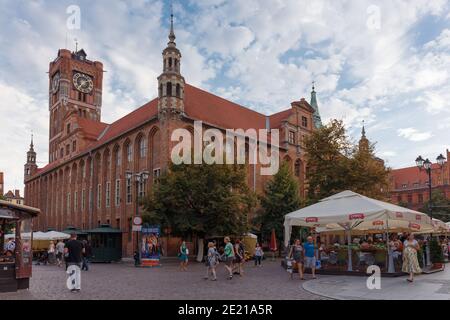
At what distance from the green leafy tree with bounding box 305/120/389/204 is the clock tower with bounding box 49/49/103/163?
147 feet

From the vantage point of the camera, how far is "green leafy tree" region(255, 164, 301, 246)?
4178cm

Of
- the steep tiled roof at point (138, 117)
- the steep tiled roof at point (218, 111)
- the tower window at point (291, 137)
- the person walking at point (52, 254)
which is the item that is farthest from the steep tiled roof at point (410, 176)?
the person walking at point (52, 254)

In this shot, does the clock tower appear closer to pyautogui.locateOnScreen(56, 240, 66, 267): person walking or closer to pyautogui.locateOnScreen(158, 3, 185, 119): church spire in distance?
pyautogui.locateOnScreen(158, 3, 185, 119): church spire in distance

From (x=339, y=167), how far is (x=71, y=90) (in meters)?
52.1

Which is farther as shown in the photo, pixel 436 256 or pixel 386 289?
pixel 436 256

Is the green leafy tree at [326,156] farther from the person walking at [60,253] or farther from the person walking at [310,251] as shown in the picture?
the person walking at [60,253]

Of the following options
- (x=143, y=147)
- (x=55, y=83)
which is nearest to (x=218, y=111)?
(x=143, y=147)

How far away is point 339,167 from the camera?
109ft

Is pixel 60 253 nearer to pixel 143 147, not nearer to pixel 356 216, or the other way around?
pixel 143 147

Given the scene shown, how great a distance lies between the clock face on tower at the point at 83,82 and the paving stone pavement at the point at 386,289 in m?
64.3

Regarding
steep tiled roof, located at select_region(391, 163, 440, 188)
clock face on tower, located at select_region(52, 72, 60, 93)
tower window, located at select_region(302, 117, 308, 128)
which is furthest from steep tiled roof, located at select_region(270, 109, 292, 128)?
steep tiled roof, located at select_region(391, 163, 440, 188)

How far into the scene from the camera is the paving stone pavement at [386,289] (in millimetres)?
12008
